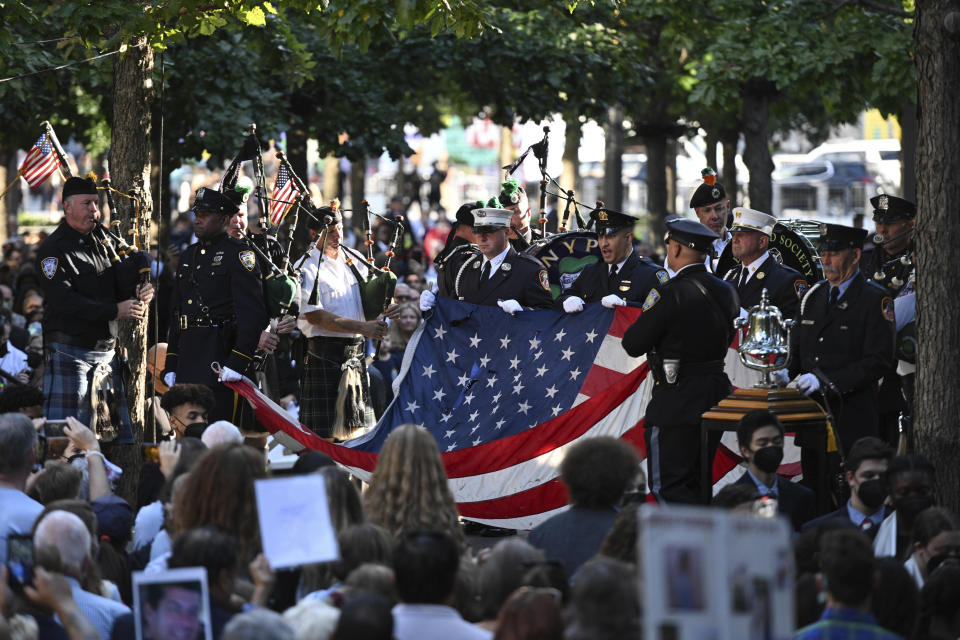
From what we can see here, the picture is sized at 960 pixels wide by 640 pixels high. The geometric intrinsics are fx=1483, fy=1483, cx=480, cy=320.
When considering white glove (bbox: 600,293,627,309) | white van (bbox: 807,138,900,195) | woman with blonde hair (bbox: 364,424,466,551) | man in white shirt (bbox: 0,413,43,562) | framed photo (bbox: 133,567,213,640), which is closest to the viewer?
framed photo (bbox: 133,567,213,640)

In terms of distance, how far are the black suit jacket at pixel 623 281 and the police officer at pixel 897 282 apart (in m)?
1.45

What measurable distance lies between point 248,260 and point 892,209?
412cm

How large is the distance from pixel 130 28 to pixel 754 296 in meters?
4.06

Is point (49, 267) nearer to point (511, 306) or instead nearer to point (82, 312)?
point (82, 312)

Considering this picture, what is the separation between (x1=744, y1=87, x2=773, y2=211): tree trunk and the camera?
17.9m

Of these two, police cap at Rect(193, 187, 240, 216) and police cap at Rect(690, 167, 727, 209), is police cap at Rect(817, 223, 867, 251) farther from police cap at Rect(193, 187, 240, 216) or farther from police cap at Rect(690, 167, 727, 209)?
police cap at Rect(193, 187, 240, 216)

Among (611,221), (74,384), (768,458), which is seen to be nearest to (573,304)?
(611,221)

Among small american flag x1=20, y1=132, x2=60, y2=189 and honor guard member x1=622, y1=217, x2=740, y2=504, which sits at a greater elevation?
small american flag x1=20, y1=132, x2=60, y2=189


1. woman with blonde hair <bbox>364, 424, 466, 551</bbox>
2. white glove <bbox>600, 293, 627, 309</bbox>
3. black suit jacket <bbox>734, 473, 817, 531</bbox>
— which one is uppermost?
white glove <bbox>600, 293, 627, 309</bbox>

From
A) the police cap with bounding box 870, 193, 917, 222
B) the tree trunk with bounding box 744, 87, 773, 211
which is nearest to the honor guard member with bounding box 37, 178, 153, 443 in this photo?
the police cap with bounding box 870, 193, 917, 222

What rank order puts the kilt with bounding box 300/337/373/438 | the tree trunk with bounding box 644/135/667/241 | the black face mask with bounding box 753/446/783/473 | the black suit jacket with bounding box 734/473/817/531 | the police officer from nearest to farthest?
the black face mask with bounding box 753/446/783/473
the black suit jacket with bounding box 734/473/817/531
the police officer
the kilt with bounding box 300/337/373/438
the tree trunk with bounding box 644/135/667/241

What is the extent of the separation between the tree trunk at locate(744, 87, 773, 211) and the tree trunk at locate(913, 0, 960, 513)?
34.7ft

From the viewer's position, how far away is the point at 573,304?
9.02m

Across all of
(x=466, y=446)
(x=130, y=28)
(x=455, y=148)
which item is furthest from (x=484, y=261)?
(x=455, y=148)
